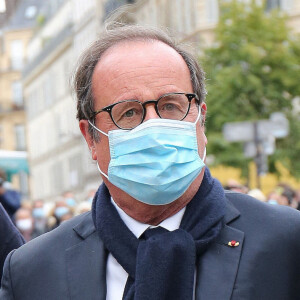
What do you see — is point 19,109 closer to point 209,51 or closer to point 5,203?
point 209,51

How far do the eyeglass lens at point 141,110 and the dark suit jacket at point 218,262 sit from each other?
15.0 inches

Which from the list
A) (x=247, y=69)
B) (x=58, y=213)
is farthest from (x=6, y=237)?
(x=247, y=69)

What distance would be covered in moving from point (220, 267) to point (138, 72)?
724mm

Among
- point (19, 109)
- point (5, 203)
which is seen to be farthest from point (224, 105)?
point (19, 109)

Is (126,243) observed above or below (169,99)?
below

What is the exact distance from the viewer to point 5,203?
848cm

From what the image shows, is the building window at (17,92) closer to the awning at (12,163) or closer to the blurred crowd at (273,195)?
the awning at (12,163)

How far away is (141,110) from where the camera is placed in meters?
3.60

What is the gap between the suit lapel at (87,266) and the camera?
3609 millimetres

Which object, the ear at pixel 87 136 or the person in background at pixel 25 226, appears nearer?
the ear at pixel 87 136

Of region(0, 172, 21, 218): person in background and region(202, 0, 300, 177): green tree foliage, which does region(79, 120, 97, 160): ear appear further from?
region(202, 0, 300, 177): green tree foliage

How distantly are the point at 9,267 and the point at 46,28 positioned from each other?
74821mm

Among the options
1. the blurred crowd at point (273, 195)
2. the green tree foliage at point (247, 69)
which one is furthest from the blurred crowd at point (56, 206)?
the green tree foliage at point (247, 69)

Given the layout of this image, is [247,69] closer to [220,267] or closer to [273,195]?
[273,195]
